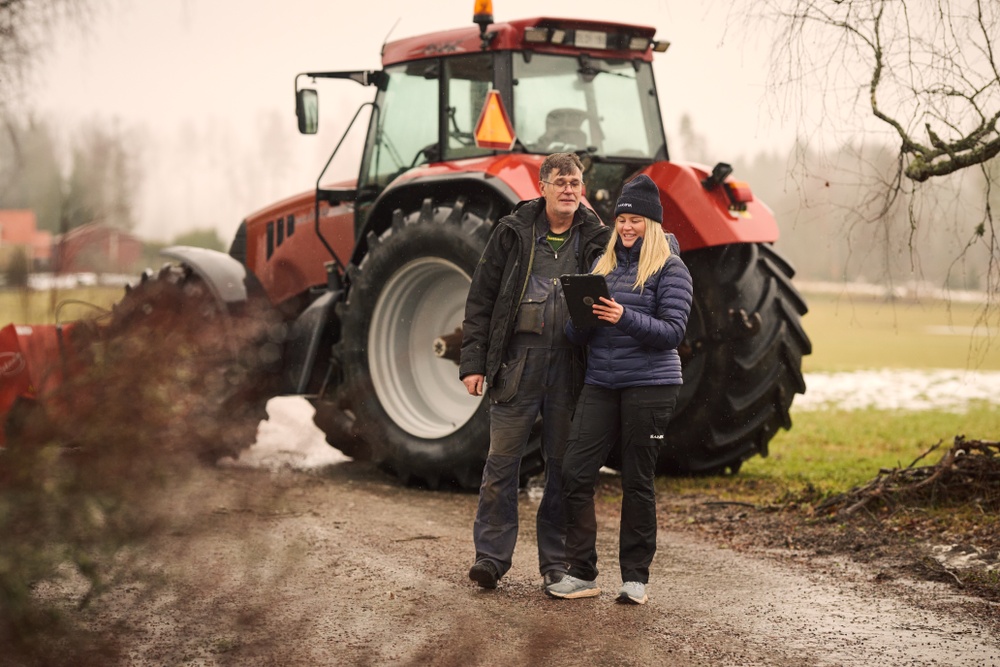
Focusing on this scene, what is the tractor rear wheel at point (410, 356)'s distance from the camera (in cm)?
661

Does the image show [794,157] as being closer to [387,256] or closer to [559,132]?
[559,132]

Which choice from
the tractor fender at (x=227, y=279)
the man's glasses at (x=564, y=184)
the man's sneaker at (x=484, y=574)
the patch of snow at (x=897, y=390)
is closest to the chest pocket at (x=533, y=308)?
the man's glasses at (x=564, y=184)

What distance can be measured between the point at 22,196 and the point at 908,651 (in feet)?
10.4

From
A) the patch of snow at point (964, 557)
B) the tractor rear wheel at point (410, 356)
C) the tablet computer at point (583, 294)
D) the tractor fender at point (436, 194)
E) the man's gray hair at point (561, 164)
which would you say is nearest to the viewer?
the tablet computer at point (583, 294)

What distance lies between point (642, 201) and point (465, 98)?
2.91m

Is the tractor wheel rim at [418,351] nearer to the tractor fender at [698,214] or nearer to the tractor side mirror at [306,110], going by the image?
the tractor side mirror at [306,110]

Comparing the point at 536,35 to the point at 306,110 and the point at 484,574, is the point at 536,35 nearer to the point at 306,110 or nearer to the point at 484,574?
the point at 306,110

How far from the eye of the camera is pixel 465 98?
700cm

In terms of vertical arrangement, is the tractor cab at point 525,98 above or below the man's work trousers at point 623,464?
above

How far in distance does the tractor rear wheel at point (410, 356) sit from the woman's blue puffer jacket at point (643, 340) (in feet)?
7.16

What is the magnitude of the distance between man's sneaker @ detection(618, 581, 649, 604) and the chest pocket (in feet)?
3.47

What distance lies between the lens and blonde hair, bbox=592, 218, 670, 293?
4332 millimetres

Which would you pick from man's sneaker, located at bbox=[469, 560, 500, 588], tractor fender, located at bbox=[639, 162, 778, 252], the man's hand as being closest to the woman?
Answer: man's sneaker, located at bbox=[469, 560, 500, 588]

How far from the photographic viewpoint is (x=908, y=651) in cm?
372
